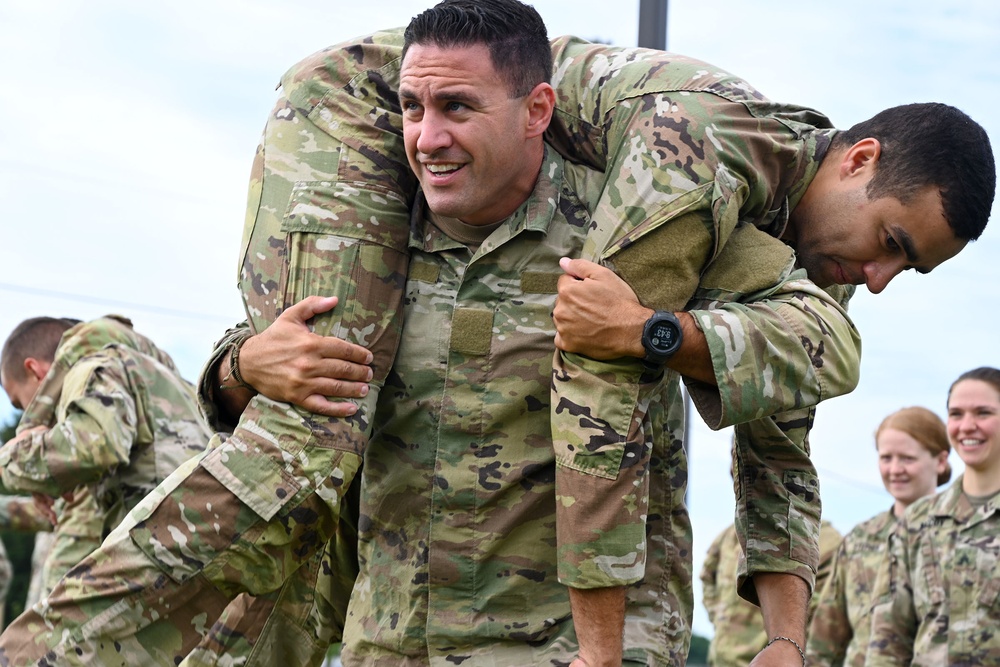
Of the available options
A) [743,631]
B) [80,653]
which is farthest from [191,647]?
[743,631]

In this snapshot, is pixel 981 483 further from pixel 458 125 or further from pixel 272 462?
pixel 272 462

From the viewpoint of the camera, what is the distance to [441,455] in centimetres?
411

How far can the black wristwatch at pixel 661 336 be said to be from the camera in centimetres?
365

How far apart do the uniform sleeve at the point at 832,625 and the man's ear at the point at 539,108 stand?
250 inches

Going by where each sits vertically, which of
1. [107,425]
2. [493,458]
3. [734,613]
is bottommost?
[734,613]

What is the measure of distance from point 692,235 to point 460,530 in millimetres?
1064

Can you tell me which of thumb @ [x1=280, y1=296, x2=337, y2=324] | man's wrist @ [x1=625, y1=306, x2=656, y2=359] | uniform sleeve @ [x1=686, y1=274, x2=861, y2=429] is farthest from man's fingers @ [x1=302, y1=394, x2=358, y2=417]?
uniform sleeve @ [x1=686, y1=274, x2=861, y2=429]

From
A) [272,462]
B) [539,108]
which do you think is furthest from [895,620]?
[272,462]

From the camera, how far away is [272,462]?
3887 mm

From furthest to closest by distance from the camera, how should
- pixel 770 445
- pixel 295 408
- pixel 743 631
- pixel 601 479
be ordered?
1. pixel 743 631
2. pixel 770 445
3. pixel 295 408
4. pixel 601 479

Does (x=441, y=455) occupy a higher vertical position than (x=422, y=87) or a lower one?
lower

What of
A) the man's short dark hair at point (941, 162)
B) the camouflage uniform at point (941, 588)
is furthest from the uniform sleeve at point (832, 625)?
the man's short dark hair at point (941, 162)

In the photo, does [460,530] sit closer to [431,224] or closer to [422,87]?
[431,224]

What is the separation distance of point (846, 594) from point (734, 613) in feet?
4.52
